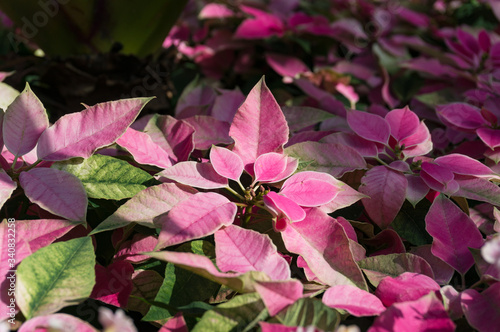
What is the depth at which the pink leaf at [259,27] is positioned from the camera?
1.09 m

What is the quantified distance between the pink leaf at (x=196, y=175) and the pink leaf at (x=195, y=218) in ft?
0.08

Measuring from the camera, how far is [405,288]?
441 mm

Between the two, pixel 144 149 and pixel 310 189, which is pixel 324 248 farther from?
pixel 144 149

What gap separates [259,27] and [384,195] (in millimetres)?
688

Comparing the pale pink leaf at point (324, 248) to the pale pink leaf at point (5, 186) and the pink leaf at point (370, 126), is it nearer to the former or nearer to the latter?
the pink leaf at point (370, 126)

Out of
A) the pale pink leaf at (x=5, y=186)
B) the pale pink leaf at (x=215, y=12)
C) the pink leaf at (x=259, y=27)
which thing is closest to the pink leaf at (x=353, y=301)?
the pale pink leaf at (x=5, y=186)

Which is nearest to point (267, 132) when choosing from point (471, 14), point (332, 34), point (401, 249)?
point (401, 249)

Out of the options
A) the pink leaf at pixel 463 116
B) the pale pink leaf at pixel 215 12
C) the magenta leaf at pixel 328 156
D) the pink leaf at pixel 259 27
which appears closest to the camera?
the magenta leaf at pixel 328 156

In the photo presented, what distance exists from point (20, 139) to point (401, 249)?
18.1 inches

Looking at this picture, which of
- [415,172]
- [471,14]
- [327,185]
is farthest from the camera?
[471,14]

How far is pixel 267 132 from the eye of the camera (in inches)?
21.0

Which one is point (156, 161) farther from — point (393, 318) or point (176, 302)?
point (393, 318)

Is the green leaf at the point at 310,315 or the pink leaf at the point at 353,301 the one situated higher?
the green leaf at the point at 310,315

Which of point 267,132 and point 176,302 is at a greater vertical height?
point 267,132
